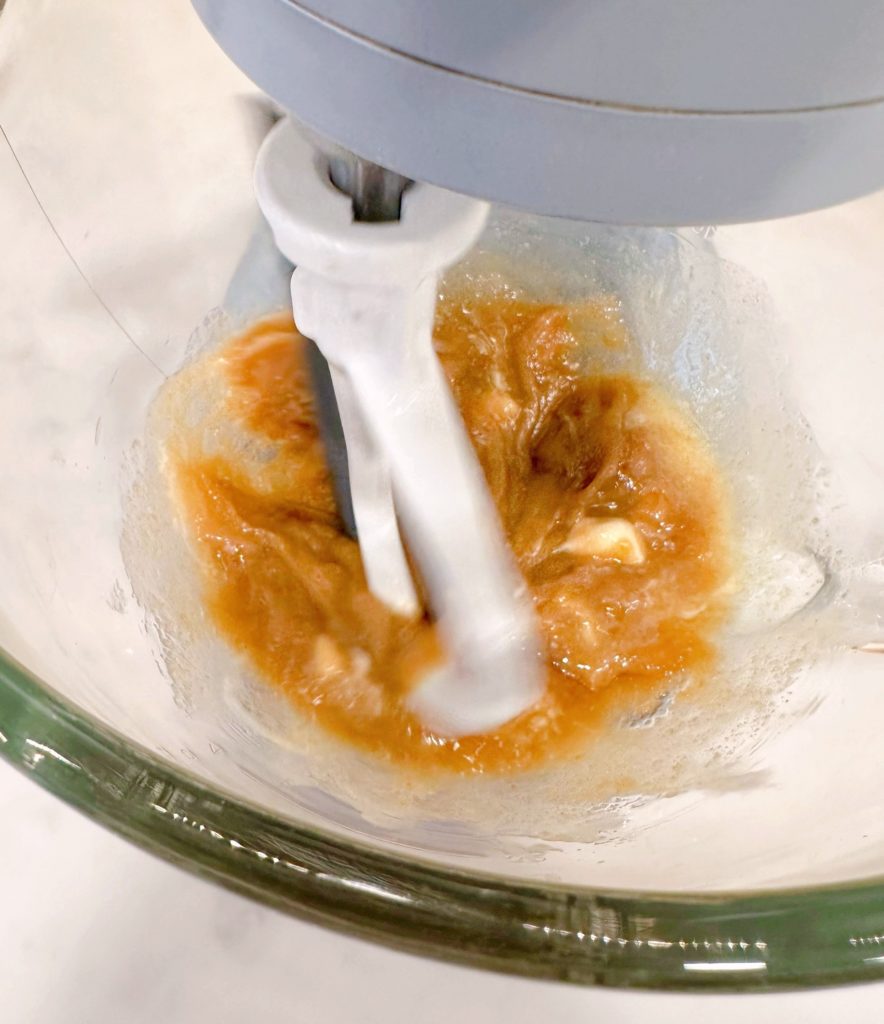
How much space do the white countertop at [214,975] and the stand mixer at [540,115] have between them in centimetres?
31

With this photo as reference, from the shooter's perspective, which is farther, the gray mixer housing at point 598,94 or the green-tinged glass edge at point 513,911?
the green-tinged glass edge at point 513,911

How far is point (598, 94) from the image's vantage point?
0.64 ft

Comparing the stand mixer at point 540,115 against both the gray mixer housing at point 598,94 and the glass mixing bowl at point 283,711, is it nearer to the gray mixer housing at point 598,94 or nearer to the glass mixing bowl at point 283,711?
the gray mixer housing at point 598,94

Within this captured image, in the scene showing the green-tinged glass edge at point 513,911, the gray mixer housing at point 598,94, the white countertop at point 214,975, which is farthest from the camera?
the white countertop at point 214,975

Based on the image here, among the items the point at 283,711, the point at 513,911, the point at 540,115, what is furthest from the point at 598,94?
the point at 283,711

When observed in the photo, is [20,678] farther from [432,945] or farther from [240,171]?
[240,171]

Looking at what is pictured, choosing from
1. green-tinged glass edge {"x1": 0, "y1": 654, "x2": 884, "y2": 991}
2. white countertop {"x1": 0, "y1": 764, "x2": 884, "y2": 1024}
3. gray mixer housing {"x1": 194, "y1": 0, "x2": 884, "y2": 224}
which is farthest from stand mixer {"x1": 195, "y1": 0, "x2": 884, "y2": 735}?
white countertop {"x1": 0, "y1": 764, "x2": 884, "y2": 1024}

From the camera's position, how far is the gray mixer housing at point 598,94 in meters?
0.18

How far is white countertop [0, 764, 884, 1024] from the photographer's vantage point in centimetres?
46

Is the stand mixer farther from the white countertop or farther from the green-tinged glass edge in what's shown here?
the white countertop

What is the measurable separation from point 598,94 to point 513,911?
232mm

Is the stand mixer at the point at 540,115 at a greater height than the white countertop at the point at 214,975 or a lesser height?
greater

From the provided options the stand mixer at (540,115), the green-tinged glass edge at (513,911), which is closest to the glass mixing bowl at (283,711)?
the green-tinged glass edge at (513,911)

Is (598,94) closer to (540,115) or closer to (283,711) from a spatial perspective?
(540,115)
